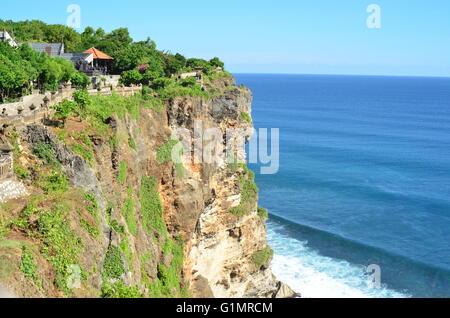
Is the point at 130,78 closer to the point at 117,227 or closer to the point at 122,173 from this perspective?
the point at 122,173

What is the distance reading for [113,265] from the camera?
19156mm

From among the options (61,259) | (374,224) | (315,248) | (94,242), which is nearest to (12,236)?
(61,259)

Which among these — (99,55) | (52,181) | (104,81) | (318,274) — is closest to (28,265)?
(52,181)

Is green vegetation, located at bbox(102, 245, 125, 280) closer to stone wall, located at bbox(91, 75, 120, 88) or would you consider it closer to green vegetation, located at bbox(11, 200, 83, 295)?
green vegetation, located at bbox(11, 200, 83, 295)

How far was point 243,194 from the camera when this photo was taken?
1610 inches

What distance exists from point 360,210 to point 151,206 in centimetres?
3706

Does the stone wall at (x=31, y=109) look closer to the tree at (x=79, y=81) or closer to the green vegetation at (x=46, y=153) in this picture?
the green vegetation at (x=46, y=153)

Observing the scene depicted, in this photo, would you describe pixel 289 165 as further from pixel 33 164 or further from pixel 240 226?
pixel 33 164

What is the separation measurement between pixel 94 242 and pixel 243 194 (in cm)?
2361

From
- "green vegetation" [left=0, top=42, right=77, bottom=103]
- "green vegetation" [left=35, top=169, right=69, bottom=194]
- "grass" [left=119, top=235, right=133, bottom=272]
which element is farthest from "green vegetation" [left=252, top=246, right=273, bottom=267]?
"green vegetation" [left=35, top=169, right=69, bottom=194]

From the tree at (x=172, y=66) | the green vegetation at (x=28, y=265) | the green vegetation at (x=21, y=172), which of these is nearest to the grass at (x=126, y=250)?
the green vegetation at (x=21, y=172)

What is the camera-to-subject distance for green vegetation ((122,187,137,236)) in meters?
25.7

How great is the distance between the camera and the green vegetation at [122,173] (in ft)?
85.2

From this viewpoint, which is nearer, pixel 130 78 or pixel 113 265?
pixel 113 265
